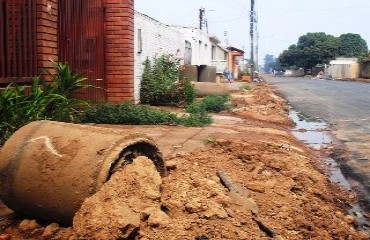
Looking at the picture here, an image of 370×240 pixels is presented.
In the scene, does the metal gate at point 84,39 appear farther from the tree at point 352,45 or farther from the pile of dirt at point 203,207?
the tree at point 352,45

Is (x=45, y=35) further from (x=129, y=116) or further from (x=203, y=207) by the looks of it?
(x=203, y=207)

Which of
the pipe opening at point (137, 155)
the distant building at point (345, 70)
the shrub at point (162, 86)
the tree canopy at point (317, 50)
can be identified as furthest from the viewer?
the tree canopy at point (317, 50)

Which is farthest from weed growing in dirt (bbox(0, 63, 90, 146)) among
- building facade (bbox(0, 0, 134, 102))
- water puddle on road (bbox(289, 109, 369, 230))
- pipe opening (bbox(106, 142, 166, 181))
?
water puddle on road (bbox(289, 109, 369, 230))

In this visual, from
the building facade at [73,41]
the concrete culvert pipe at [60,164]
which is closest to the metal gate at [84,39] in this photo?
the building facade at [73,41]

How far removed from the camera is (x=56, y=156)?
3082 mm

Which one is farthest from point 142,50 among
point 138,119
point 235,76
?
point 235,76

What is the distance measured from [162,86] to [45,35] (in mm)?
5467

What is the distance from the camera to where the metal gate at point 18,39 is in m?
5.62

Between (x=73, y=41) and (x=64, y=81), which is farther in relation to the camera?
(x=73, y=41)

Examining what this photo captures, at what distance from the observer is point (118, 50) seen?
902 cm

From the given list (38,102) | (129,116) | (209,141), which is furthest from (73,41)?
(209,141)

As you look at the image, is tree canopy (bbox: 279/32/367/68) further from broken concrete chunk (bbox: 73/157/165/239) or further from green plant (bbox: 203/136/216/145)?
broken concrete chunk (bbox: 73/157/165/239)

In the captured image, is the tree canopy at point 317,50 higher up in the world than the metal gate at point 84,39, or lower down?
higher up

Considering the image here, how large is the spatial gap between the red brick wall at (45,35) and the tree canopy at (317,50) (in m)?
74.5
